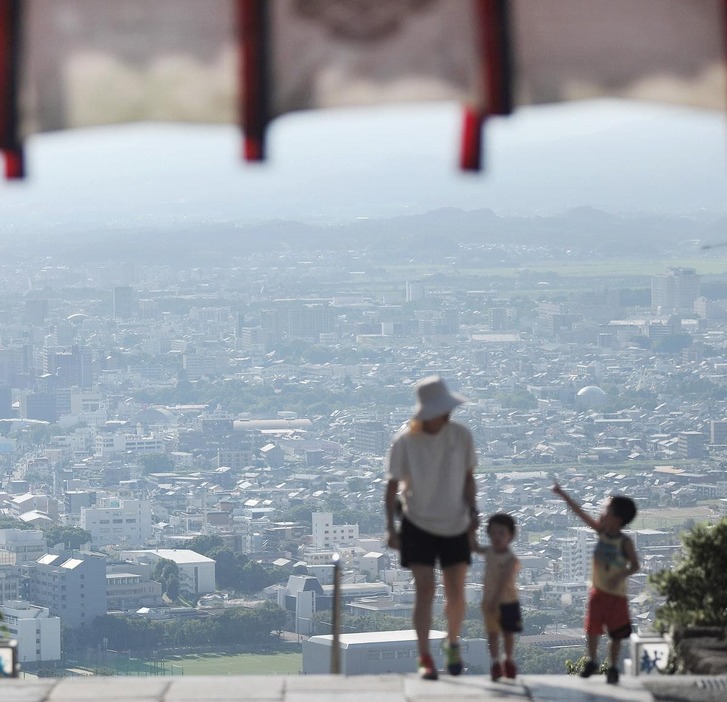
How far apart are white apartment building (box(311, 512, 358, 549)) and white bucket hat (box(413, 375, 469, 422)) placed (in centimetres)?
3201

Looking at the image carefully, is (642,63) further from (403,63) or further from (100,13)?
(100,13)

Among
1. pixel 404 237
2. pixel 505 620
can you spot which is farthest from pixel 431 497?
pixel 404 237

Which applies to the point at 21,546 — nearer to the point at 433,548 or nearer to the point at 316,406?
the point at 316,406

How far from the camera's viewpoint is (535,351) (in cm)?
6325

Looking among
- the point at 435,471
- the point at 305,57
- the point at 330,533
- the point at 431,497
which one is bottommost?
the point at 330,533

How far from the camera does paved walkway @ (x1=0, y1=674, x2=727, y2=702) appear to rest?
496 centimetres

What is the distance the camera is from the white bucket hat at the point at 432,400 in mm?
5184

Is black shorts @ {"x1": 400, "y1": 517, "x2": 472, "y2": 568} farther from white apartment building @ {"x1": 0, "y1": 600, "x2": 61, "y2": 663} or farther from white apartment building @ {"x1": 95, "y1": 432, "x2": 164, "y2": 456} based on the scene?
white apartment building @ {"x1": 95, "y1": 432, "x2": 164, "y2": 456}

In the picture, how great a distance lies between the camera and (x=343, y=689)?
16.7ft

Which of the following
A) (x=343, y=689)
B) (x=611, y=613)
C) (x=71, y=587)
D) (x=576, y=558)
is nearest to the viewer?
(x=343, y=689)

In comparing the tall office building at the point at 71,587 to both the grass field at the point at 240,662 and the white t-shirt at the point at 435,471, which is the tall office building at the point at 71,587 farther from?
the white t-shirt at the point at 435,471

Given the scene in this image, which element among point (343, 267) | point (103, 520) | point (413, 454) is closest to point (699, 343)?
point (343, 267)

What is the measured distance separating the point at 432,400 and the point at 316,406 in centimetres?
5599

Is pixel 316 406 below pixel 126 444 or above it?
above
